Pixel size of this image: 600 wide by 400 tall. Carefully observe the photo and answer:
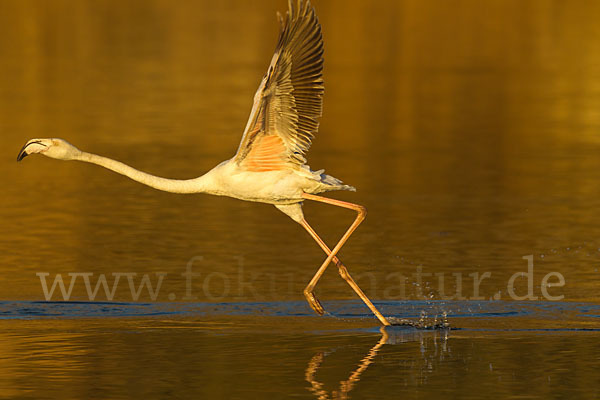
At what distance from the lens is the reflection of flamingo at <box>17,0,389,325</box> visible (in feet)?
37.6

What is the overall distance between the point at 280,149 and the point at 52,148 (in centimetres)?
203

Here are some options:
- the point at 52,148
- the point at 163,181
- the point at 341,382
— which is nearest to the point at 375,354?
the point at 341,382

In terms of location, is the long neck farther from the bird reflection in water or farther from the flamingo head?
the bird reflection in water

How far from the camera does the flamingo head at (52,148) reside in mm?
11492

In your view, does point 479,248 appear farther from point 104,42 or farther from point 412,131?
point 104,42

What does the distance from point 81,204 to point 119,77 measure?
17.9 m

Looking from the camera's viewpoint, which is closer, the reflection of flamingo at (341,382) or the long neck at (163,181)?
the reflection of flamingo at (341,382)

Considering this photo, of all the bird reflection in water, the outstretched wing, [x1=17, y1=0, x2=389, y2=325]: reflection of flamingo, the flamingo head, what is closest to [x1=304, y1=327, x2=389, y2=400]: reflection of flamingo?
the bird reflection in water

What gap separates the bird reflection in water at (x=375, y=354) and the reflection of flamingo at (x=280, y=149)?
36 cm

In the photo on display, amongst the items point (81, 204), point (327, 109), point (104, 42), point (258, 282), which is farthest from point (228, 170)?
point (104, 42)

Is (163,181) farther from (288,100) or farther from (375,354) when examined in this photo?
(375,354)

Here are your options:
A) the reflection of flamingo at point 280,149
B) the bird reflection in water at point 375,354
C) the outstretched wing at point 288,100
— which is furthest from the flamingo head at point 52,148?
the bird reflection in water at point 375,354

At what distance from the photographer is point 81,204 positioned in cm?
1766

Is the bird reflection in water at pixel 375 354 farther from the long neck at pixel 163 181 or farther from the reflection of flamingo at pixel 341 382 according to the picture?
the long neck at pixel 163 181
